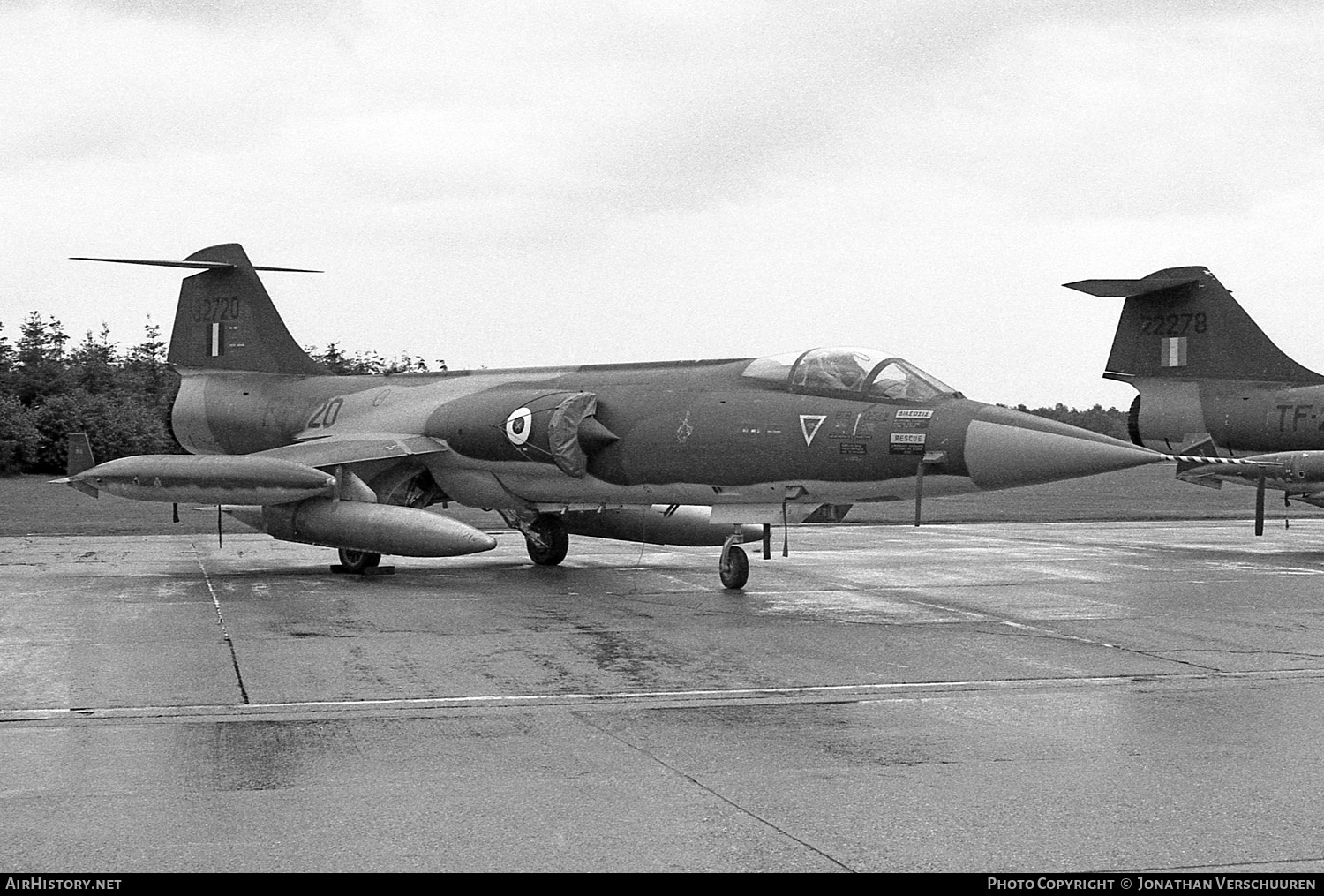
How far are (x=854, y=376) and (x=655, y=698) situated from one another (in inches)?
270

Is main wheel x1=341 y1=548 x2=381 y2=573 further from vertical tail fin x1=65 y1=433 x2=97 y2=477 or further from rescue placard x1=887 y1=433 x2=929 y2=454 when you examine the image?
rescue placard x1=887 y1=433 x2=929 y2=454

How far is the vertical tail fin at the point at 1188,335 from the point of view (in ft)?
75.7

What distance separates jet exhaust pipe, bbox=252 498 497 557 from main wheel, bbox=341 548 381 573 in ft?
1.85

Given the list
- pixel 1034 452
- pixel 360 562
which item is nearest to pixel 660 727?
pixel 1034 452

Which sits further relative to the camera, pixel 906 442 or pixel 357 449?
pixel 357 449

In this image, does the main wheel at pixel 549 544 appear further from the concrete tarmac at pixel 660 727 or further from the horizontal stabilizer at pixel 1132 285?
the horizontal stabilizer at pixel 1132 285

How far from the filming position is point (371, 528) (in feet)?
53.7

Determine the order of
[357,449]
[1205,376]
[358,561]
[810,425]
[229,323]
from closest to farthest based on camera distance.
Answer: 1. [810,425]
2. [358,561]
3. [357,449]
4. [229,323]
5. [1205,376]

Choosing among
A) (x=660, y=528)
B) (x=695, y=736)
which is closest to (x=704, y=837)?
(x=695, y=736)

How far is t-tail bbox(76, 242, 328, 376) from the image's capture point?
21.8m

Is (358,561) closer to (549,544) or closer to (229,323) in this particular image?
(549,544)

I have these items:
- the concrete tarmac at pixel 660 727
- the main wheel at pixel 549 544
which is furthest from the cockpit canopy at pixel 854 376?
the main wheel at pixel 549 544

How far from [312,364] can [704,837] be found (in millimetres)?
17928

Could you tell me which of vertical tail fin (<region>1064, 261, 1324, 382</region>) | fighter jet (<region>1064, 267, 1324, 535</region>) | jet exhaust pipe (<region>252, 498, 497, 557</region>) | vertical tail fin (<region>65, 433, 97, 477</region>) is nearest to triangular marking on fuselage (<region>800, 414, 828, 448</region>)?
jet exhaust pipe (<region>252, 498, 497, 557</region>)
